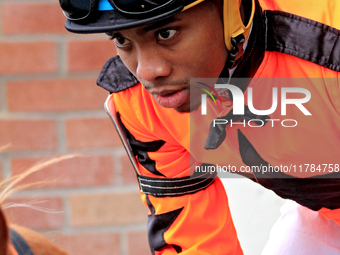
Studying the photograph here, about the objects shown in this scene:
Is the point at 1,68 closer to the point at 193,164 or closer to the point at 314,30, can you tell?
the point at 193,164

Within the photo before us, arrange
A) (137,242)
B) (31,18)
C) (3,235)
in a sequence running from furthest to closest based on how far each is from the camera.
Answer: (137,242)
(31,18)
(3,235)

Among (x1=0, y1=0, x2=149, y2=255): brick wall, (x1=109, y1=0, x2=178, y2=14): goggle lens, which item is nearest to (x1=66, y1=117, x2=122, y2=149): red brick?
(x1=0, y1=0, x2=149, y2=255): brick wall

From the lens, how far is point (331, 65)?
0.62 metres

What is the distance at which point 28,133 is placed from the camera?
1.24 m

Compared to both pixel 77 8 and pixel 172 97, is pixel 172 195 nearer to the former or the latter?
pixel 172 97

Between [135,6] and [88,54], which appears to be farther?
[88,54]

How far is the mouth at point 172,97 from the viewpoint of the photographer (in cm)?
63

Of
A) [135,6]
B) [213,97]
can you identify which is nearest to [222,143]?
[213,97]

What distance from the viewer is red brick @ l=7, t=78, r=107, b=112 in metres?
1.22

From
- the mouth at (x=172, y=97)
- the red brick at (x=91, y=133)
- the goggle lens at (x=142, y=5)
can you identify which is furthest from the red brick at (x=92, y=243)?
the goggle lens at (x=142, y=5)

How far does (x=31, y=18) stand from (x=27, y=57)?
0.35 feet

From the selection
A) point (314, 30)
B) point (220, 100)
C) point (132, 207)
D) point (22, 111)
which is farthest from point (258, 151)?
point (22, 111)

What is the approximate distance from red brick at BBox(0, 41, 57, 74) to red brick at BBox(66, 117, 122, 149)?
6.6 inches

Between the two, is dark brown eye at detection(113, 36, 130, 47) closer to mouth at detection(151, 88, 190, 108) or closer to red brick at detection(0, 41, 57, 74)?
mouth at detection(151, 88, 190, 108)
